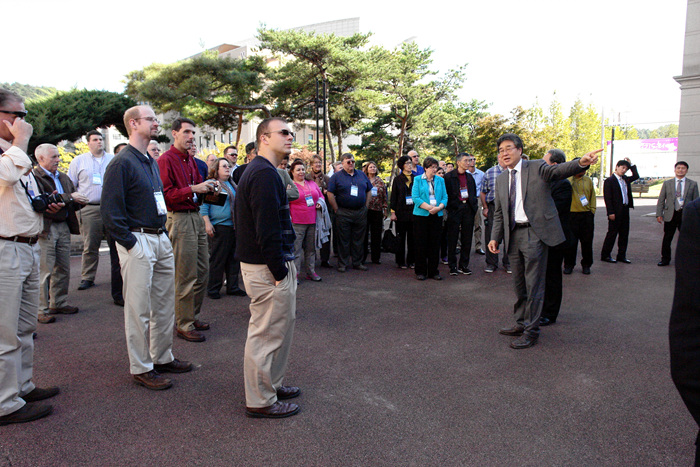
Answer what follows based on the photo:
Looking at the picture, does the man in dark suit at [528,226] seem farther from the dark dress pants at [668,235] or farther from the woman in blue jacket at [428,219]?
the dark dress pants at [668,235]

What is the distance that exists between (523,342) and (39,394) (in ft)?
13.9

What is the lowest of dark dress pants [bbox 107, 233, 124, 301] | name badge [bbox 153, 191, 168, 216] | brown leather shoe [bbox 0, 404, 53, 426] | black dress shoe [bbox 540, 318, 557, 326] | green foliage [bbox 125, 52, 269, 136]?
black dress shoe [bbox 540, 318, 557, 326]

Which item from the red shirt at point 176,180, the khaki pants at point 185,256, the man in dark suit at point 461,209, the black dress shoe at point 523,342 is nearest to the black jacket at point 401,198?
the man in dark suit at point 461,209

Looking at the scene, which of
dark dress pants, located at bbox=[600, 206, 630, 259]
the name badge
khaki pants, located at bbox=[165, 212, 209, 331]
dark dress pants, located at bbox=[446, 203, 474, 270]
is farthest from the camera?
dark dress pants, located at bbox=[600, 206, 630, 259]

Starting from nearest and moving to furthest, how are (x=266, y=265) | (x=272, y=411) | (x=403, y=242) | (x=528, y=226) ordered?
(x=266, y=265)
(x=272, y=411)
(x=528, y=226)
(x=403, y=242)

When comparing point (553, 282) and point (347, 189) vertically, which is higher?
point (347, 189)

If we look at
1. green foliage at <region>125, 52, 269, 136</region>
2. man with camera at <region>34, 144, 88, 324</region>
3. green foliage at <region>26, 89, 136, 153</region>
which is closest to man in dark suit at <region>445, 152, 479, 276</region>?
man with camera at <region>34, 144, 88, 324</region>

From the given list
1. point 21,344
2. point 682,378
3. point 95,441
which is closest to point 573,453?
point 682,378

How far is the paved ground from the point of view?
288 centimetres

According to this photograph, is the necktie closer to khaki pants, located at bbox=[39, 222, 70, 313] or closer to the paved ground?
the paved ground

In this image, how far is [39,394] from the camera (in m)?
3.58

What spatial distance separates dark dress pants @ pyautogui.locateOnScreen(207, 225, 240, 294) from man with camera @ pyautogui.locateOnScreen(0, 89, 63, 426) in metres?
3.20

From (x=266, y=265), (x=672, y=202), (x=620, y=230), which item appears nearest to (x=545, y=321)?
(x=266, y=265)

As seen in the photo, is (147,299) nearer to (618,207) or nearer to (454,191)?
(454,191)
